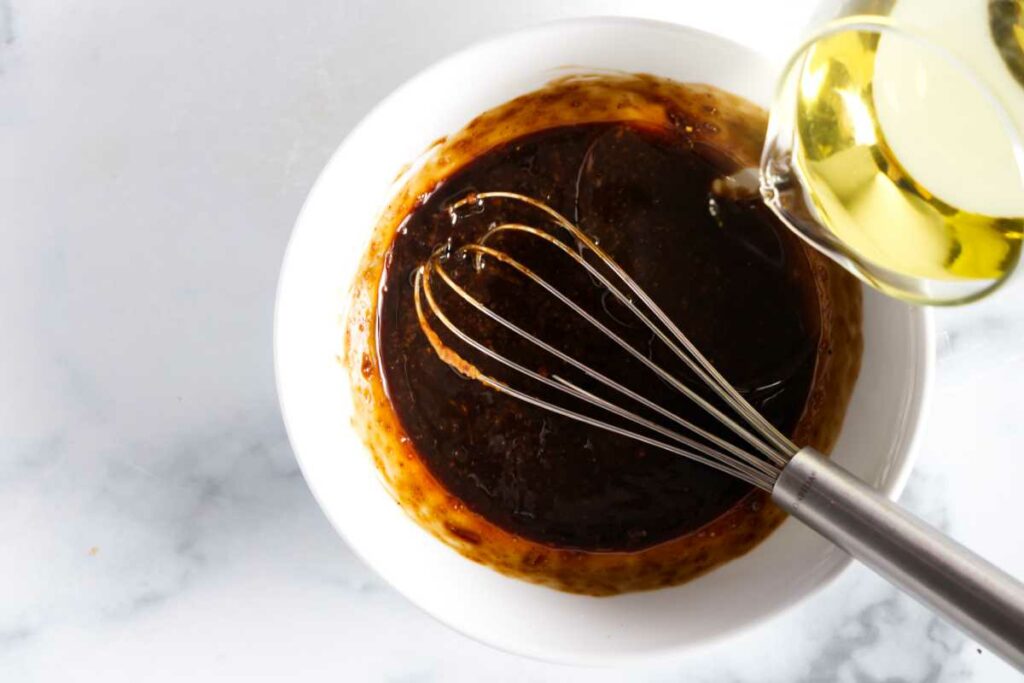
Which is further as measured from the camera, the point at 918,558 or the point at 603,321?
the point at 603,321

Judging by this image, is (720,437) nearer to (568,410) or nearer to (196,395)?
(568,410)

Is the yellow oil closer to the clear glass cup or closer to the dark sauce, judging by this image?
the clear glass cup

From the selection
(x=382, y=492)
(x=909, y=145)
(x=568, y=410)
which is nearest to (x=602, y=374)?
(x=568, y=410)

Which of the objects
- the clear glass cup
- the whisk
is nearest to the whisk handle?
the whisk

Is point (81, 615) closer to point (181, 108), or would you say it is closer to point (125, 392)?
point (125, 392)

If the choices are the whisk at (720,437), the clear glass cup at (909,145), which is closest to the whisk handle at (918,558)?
the whisk at (720,437)
